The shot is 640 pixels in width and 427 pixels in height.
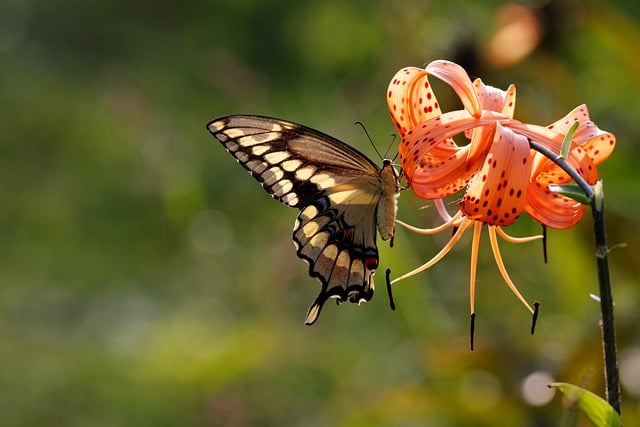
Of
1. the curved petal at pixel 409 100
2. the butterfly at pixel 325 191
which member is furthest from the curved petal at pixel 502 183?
the butterfly at pixel 325 191

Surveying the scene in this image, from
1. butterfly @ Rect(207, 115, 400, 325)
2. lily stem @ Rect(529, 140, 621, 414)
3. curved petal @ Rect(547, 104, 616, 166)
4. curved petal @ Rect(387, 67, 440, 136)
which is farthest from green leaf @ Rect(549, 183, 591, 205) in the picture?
butterfly @ Rect(207, 115, 400, 325)

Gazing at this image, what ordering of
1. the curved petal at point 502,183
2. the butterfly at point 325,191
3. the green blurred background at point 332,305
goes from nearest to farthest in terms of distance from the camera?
the curved petal at point 502,183 → the butterfly at point 325,191 → the green blurred background at point 332,305

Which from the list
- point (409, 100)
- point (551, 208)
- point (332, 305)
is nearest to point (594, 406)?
point (551, 208)

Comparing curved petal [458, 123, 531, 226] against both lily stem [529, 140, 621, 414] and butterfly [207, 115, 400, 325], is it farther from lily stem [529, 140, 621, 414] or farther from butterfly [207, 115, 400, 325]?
butterfly [207, 115, 400, 325]

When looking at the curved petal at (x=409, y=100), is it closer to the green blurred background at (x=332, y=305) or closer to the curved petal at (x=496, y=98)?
the curved petal at (x=496, y=98)

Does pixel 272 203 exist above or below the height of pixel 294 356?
above

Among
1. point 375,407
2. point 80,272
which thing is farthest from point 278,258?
point 80,272

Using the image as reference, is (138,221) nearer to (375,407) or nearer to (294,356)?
(294,356)
